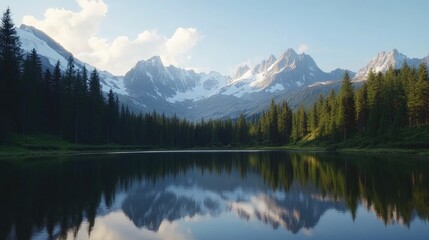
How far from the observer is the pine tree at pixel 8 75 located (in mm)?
70500

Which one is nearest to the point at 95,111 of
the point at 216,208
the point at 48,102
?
the point at 48,102

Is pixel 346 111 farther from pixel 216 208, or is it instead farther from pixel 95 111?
pixel 216 208

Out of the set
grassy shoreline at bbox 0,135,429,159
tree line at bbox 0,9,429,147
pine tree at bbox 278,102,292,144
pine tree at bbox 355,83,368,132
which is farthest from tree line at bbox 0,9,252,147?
pine tree at bbox 355,83,368,132

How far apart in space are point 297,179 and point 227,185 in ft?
24.1

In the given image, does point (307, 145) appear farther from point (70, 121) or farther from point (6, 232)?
point (6, 232)

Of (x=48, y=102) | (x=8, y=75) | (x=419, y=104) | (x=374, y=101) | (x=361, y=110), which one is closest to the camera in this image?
(x=8, y=75)

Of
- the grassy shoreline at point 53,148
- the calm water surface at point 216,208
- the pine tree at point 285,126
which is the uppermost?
the pine tree at point 285,126

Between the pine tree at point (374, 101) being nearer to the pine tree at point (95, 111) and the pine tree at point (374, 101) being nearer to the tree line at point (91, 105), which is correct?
the tree line at point (91, 105)

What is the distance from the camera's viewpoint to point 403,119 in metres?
96.2

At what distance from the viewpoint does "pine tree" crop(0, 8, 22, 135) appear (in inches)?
2776

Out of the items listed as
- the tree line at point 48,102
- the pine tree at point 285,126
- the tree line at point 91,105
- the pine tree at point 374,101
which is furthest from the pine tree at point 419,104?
the tree line at point 48,102

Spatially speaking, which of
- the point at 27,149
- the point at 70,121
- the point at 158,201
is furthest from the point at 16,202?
the point at 70,121

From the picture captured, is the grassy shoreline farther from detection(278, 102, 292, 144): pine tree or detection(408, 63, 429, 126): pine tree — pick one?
detection(278, 102, 292, 144): pine tree

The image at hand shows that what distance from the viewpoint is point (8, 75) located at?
7181 centimetres
